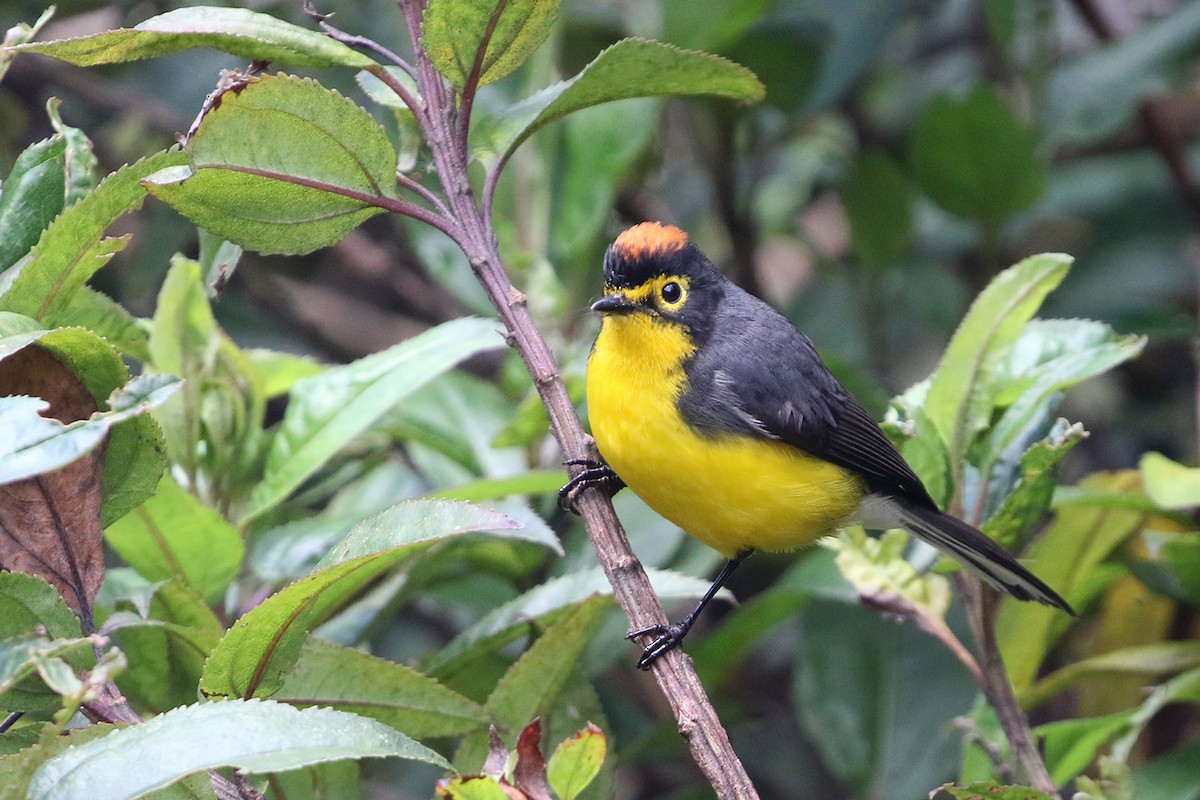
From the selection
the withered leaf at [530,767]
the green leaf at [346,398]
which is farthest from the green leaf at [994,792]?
the green leaf at [346,398]

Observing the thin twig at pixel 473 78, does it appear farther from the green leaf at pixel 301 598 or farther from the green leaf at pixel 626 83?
the green leaf at pixel 301 598

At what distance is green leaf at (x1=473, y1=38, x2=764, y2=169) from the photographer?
5.66ft

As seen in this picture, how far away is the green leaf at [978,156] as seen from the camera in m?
3.66

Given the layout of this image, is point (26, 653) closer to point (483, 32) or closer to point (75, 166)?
point (75, 166)

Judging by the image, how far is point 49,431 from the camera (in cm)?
129

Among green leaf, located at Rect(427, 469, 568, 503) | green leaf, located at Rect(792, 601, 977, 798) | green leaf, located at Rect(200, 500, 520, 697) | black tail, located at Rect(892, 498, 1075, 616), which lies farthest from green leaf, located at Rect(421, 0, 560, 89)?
green leaf, located at Rect(792, 601, 977, 798)

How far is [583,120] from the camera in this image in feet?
10.4

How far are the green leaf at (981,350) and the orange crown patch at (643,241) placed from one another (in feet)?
2.51

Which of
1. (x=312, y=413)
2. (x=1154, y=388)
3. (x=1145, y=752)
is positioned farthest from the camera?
(x=1154, y=388)

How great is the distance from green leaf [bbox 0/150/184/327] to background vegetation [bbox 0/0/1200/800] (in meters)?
0.02

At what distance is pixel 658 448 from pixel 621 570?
2.43ft

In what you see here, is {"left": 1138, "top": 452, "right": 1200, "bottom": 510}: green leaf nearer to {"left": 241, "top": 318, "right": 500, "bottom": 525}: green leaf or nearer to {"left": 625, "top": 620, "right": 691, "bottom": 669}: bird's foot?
{"left": 625, "top": 620, "right": 691, "bottom": 669}: bird's foot

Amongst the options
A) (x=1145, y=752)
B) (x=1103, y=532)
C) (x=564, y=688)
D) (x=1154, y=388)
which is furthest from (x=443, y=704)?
(x=1154, y=388)

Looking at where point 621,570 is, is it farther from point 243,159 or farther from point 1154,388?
point 1154,388
